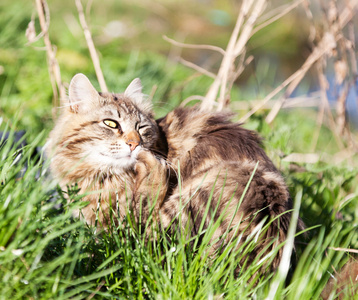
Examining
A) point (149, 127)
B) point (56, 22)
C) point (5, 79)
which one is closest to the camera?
point (149, 127)

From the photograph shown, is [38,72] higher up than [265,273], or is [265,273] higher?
[38,72]

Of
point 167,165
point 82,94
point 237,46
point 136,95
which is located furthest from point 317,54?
point 82,94

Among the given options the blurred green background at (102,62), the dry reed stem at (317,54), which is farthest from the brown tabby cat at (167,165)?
the dry reed stem at (317,54)

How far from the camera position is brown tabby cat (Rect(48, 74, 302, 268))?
1.67 metres

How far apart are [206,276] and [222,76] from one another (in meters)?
1.75

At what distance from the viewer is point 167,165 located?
1983mm

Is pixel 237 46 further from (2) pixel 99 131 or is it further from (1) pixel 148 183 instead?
(1) pixel 148 183

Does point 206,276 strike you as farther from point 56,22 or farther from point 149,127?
point 56,22

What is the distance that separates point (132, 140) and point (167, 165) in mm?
211

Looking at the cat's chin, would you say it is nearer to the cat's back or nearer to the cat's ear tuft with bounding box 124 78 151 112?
the cat's back

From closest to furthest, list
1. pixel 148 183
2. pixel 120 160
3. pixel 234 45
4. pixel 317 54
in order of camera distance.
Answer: pixel 148 183 → pixel 120 160 → pixel 234 45 → pixel 317 54

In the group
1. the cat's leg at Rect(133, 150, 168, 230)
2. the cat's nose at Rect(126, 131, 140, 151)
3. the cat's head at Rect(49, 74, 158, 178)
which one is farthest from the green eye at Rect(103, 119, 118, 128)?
the cat's leg at Rect(133, 150, 168, 230)

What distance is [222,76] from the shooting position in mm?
2887

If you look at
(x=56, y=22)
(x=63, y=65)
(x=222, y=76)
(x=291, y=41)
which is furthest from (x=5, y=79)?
(x=291, y=41)
